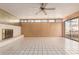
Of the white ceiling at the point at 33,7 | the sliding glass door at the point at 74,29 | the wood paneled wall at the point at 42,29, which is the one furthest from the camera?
the wood paneled wall at the point at 42,29

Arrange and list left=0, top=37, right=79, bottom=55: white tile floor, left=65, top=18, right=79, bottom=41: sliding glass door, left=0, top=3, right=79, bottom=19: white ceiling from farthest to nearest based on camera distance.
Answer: left=65, top=18, right=79, bottom=41: sliding glass door
left=0, top=3, right=79, bottom=19: white ceiling
left=0, top=37, right=79, bottom=55: white tile floor

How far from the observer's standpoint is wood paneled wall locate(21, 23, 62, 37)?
1567 centimetres

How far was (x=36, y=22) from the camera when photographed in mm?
15758

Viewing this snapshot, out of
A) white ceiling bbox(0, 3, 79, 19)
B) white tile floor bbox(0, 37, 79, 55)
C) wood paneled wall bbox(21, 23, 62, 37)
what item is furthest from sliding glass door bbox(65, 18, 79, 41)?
white tile floor bbox(0, 37, 79, 55)

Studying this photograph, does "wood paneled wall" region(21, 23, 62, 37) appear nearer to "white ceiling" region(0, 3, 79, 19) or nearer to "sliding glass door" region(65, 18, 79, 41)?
"sliding glass door" region(65, 18, 79, 41)

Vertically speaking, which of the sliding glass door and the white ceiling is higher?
the white ceiling

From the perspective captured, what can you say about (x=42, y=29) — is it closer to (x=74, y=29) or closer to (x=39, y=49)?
(x=74, y=29)

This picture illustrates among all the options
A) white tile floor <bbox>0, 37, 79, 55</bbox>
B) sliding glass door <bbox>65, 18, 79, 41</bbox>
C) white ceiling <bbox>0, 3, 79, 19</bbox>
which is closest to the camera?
white tile floor <bbox>0, 37, 79, 55</bbox>

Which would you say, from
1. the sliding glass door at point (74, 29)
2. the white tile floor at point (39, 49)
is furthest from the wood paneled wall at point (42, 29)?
the white tile floor at point (39, 49)

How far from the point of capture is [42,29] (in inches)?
619

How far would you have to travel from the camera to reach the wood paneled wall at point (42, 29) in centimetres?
1567

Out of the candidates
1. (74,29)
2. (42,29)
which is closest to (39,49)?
(74,29)

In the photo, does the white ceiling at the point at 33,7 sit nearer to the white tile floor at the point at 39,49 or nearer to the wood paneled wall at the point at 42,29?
the white tile floor at the point at 39,49
